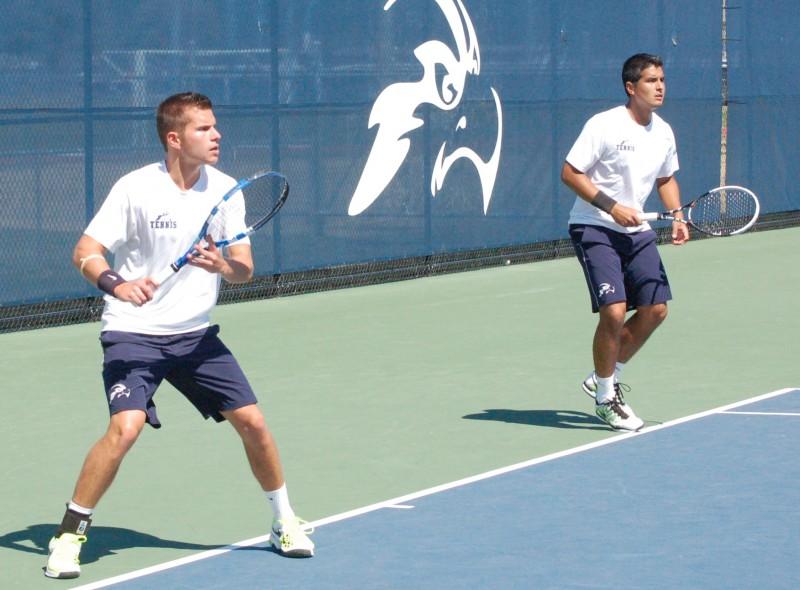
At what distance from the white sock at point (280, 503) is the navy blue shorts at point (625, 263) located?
9.32ft

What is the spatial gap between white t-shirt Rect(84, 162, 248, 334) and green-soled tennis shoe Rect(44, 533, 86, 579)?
73 centimetres

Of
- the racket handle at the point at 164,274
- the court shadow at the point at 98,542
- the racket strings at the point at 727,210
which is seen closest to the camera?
the racket handle at the point at 164,274

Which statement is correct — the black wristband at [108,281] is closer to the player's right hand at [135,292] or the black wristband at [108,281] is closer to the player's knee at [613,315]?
the player's right hand at [135,292]

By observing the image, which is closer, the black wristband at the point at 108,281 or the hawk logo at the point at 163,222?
the black wristband at the point at 108,281

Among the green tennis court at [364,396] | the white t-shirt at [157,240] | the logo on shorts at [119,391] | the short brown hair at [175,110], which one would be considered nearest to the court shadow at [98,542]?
the green tennis court at [364,396]

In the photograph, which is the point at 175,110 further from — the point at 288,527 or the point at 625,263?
the point at 625,263

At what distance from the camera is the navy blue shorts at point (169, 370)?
19.3 feet

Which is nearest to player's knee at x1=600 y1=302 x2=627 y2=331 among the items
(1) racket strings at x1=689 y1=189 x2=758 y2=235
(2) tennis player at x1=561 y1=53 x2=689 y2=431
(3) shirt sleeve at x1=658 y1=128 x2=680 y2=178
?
(2) tennis player at x1=561 y1=53 x2=689 y2=431

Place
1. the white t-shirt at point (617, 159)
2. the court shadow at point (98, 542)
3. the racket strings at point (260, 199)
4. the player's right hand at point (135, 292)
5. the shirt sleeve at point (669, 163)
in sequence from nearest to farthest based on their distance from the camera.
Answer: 1. the player's right hand at point (135, 292)
2. the court shadow at point (98, 542)
3. the white t-shirt at point (617, 159)
4. the shirt sleeve at point (669, 163)
5. the racket strings at point (260, 199)

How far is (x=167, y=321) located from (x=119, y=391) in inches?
11.8

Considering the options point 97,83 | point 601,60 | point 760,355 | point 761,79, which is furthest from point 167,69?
point 761,79

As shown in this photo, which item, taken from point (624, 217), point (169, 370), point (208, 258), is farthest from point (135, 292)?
point (624, 217)

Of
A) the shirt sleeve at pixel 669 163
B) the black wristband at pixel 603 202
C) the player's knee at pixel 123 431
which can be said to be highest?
the shirt sleeve at pixel 669 163

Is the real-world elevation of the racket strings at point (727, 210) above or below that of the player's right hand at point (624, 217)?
below
